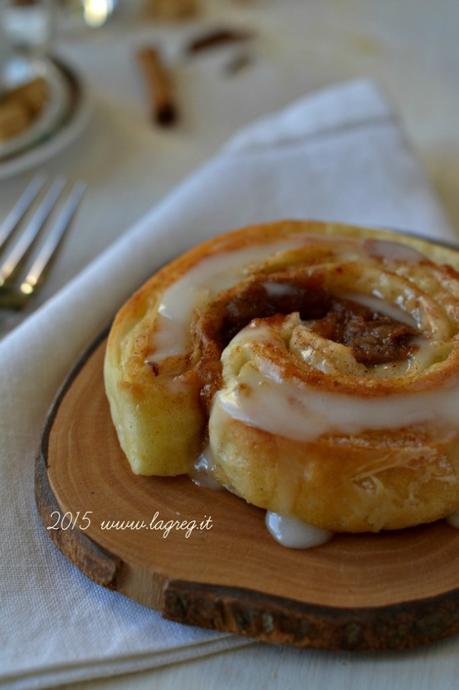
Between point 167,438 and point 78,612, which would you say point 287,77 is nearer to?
point 167,438

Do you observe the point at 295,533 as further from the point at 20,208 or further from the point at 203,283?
the point at 20,208

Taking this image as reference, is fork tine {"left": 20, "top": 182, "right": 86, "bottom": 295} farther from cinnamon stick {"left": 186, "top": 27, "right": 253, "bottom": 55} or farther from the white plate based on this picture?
cinnamon stick {"left": 186, "top": 27, "right": 253, "bottom": 55}

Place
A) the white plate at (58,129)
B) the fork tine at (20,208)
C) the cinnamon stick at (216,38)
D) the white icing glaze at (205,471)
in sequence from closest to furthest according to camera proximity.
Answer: the white icing glaze at (205,471) → the fork tine at (20,208) → the white plate at (58,129) → the cinnamon stick at (216,38)

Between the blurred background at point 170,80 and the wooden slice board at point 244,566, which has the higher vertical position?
the blurred background at point 170,80

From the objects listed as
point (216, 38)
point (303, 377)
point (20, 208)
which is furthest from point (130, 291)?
point (216, 38)

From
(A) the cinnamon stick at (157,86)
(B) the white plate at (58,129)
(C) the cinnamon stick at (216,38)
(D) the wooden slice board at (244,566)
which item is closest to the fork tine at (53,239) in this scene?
(B) the white plate at (58,129)

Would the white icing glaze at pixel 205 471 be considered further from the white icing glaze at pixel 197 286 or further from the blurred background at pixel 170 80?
the blurred background at pixel 170 80

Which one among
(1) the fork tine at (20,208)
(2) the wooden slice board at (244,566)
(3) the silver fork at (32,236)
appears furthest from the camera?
(1) the fork tine at (20,208)
